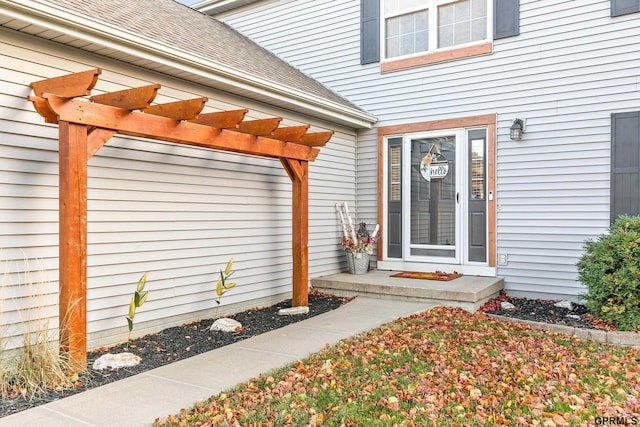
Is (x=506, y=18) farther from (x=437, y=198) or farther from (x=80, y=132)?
(x=80, y=132)

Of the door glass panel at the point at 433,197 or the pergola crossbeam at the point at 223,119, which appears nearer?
the pergola crossbeam at the point at 223,119

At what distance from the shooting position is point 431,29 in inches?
269

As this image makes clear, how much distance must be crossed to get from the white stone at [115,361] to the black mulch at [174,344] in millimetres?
48

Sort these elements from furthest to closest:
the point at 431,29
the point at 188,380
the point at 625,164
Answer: the point at 431,29 < the point at 625,164 < the point at 188,380

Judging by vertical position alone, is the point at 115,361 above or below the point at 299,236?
below

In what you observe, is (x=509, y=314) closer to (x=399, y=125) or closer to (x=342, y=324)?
(x=342, y=324)

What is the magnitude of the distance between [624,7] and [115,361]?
642 centimetres

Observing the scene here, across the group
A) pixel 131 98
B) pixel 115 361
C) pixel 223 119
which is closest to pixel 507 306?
pixel 223 119

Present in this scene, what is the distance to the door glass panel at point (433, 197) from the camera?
6.71 m

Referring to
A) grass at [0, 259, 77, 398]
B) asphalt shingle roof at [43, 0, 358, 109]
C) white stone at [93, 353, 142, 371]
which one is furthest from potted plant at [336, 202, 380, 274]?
grass at [0, 259, 77, 398]

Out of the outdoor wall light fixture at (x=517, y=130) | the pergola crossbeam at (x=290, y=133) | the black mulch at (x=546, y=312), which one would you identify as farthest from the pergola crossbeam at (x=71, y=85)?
the outdoor wall light fixture at (x=517, y=130)

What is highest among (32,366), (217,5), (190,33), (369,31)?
(217,5)

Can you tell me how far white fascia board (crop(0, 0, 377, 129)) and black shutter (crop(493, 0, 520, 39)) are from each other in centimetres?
228

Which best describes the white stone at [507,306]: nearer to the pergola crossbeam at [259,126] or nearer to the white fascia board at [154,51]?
the white fascia board at [154,51]
